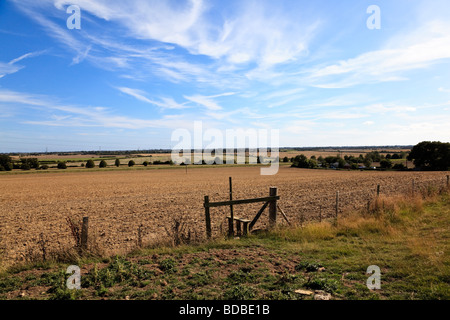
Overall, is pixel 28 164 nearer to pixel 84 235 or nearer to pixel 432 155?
pixel 84 235

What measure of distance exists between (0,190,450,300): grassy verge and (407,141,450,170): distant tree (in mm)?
70910

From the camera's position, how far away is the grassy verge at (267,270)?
479cm

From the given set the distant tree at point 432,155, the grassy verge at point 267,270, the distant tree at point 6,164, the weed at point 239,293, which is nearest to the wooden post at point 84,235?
the grassy verge at point 267,270

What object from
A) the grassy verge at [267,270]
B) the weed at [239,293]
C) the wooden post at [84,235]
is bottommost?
the grassy verge at [267,270]

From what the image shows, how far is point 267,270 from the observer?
5.82m

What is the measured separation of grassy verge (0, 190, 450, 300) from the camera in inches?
189

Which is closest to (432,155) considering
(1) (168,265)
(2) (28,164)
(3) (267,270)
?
(3) (267,270)

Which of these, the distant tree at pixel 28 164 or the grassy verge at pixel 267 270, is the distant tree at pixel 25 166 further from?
the grassy verge at pixel 267 270

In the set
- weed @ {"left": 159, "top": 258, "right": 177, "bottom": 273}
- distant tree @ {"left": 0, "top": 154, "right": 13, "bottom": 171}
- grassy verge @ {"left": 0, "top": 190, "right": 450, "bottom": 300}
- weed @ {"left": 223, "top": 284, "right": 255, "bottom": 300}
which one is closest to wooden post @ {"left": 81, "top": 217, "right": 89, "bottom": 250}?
grassy verge @ {"left": 0, "top": 190, "right": 450, "bottom": 300}

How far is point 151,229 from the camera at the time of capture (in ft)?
42.1

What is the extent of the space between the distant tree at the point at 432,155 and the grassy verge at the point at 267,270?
7091 cm

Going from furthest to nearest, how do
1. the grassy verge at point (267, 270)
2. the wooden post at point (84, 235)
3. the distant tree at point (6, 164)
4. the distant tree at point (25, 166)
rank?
the distant tree at point (25, 166) < the distant tree at point (6, 164) < the wooden post at point (84, 235) < the grassy verge at point (267, 270)

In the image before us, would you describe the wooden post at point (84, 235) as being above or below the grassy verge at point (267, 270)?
above

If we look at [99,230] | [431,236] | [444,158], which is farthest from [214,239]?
[444,158]
